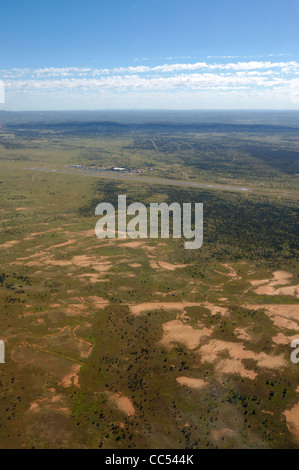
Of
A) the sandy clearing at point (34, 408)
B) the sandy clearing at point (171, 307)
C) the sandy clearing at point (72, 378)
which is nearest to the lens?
the sandy clearing at point (34, 408)

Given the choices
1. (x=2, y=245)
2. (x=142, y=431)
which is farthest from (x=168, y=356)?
(x=2, y=245)

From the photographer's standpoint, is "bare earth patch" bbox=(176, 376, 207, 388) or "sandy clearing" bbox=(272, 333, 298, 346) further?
"sandy clearing" bbox=(272, 333, 298, 346)

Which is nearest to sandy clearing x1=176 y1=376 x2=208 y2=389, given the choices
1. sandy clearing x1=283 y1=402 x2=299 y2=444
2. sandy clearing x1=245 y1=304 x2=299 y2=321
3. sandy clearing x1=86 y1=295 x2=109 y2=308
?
sandy clearing x1=283 y1=402 x2=299 y2=444

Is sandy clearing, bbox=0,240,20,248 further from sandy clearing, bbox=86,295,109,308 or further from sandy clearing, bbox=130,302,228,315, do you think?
sandy clearing, bbox=130,302,228,315

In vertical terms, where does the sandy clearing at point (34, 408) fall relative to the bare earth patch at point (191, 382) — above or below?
below

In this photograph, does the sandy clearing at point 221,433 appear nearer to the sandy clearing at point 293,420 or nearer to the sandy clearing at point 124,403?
the sandy clearing at point 293,420
